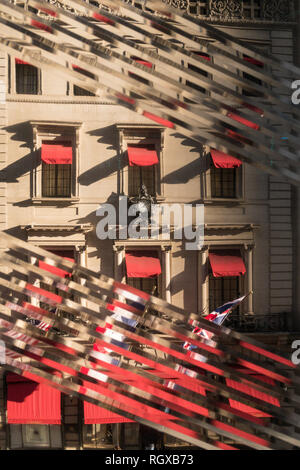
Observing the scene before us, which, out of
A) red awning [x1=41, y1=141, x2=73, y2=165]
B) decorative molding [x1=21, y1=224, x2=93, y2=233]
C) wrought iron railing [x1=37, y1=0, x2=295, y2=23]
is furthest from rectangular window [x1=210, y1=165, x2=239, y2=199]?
wrought iron railing [x1=37, y1=0, x2=295, y2=23]

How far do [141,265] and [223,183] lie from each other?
7.71ft

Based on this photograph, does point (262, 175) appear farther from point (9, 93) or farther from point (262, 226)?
point (9, 93)

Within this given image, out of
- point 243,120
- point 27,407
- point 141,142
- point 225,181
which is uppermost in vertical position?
point 243,120

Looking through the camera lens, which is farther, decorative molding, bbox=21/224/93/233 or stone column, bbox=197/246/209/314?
stone column, bbox=197/246/209/314

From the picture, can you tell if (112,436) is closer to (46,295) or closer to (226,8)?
(46,295)

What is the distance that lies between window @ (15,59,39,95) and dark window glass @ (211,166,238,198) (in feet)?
12.6

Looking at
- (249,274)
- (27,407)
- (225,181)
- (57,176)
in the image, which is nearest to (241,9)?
(225,181)

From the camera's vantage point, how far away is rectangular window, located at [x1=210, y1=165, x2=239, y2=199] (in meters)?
10.6

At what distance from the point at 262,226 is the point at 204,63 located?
3543mm

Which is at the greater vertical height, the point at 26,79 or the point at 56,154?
the point at 26,79

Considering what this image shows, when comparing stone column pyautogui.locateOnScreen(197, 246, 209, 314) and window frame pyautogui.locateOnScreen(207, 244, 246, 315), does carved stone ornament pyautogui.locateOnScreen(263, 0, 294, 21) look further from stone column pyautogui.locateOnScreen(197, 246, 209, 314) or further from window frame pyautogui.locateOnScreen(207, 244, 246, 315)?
stone column pyautogui.locateOnScreen(197, 246, 209, 314)

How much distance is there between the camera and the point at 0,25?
8367mm

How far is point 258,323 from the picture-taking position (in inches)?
413

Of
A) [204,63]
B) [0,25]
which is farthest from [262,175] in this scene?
[0,25]
